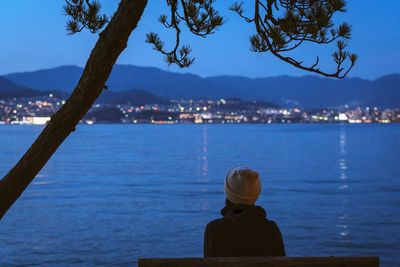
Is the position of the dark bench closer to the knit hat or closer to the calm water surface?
the knit hat

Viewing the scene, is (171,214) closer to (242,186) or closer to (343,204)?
(343,204)

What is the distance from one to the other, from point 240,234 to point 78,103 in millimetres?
1280

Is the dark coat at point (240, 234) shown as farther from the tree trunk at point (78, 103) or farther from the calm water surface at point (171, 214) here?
the calm water surface at point (171, 214)

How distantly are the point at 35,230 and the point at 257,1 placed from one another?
16810 mm

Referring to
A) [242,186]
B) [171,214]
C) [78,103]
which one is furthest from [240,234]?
[171,214]

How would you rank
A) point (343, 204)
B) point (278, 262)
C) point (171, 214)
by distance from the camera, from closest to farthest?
point (278, 262) < point (171, 214) < point (343, 204)

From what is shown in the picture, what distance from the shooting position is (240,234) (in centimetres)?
432

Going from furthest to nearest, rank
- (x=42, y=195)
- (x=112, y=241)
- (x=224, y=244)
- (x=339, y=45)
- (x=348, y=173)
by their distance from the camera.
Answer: (x=348, y=173) < (x=42, y=195) < (x=112, y=241) < (x=339, y=45) < (x=224, y=244)

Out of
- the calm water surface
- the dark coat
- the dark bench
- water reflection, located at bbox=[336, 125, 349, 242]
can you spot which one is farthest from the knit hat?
water reflection, located at bbox=[336, 125, 349, 242]

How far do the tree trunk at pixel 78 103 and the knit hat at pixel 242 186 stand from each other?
1001 millimetres

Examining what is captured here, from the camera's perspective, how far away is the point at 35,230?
2108 cm

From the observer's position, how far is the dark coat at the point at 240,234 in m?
4.32

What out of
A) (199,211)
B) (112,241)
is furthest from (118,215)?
(112,241)

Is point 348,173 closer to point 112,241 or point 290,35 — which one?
point 112,241
